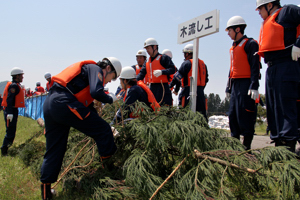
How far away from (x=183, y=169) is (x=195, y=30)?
239 cm

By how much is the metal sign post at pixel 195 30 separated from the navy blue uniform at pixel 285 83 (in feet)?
2.90

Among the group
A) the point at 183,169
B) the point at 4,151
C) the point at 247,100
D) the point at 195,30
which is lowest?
the point at 4,151

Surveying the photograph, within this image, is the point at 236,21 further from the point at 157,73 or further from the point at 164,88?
the point at 164,88

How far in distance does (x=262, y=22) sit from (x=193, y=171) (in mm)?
2300

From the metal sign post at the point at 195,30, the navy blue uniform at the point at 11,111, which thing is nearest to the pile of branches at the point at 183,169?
the metal sign post at the point at 195,30

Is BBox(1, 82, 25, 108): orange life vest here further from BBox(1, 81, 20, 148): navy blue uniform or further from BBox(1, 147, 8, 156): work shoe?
BBox(1, 147, 8, 156): work shoe

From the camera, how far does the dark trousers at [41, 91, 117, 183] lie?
2510mm

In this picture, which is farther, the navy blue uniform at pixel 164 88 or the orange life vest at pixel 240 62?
the navy blue uniform at pixel 164 88

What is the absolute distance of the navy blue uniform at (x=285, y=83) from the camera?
258 cm

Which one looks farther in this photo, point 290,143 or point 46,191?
point 46,191

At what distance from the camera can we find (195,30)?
3.67 metres

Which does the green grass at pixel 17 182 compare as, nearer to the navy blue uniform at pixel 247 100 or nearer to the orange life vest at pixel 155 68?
the navy blue uniform at pixel 247 100

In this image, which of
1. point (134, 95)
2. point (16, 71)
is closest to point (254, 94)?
point (134, 95)

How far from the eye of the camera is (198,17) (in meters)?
3.59
